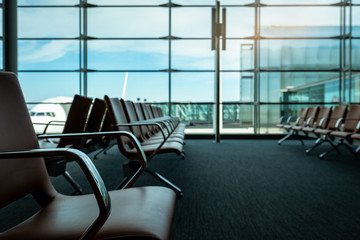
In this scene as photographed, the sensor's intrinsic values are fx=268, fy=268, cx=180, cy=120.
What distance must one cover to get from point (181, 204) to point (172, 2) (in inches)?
241

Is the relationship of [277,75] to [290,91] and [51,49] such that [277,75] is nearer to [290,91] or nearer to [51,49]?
[290,91]

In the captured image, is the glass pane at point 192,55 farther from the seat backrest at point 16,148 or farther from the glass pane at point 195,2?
the seat backrest at point 16,148

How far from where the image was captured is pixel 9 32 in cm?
376

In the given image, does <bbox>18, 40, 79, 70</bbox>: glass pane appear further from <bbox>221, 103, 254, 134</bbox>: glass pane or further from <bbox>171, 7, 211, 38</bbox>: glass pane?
<bbox>221, 103, 254, 134</bbox>: glass pane

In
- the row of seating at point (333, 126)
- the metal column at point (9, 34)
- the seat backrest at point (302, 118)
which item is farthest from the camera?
the seat backrest at point (302, 118)

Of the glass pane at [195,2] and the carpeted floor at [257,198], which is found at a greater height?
the glass pane at [195,2]

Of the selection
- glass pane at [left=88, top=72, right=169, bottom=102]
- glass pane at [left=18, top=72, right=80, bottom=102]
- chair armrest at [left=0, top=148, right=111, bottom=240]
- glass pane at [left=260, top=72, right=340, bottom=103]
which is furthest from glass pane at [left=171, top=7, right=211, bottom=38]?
chair armrest at [left=0, top=148, right=111, bottom=240]

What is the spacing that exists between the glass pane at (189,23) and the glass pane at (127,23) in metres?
0.23

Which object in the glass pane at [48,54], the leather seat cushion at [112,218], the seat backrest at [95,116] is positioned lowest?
the leather seat cushion at [112,218]

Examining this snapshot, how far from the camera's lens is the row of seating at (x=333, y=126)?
12.8 ft

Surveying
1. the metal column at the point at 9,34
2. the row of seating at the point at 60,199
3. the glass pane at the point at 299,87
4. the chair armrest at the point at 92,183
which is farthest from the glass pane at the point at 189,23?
the chair armrest at the point at 92,183

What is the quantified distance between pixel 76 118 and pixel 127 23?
5605 mm

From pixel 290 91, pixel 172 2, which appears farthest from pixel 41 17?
pixel 290 91

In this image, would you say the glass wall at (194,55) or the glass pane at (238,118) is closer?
the glass wall at (194,55)
